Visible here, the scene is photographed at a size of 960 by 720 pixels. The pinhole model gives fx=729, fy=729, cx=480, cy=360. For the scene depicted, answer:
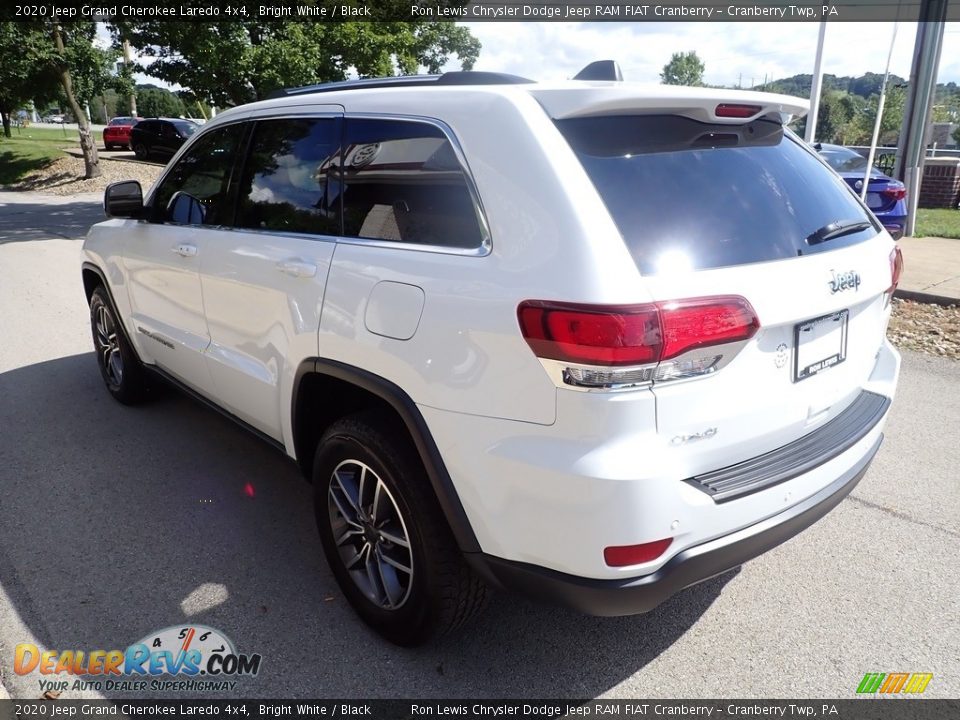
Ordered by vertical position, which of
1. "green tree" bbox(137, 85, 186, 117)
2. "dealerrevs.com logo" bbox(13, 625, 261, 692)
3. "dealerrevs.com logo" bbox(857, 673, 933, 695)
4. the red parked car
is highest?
"green tree" bbox(137, 85, 186, 117)

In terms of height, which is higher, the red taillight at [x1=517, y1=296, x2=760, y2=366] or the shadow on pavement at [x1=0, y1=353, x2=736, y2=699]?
the red taillight at [x1=517, y1=296, x2=760, y2=366]

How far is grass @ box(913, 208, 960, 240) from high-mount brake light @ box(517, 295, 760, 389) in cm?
1184

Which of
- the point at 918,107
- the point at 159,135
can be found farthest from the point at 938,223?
the point at 159,135

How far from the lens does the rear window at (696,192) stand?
2049mm

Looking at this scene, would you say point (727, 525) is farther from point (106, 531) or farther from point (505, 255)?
point (106, 531)

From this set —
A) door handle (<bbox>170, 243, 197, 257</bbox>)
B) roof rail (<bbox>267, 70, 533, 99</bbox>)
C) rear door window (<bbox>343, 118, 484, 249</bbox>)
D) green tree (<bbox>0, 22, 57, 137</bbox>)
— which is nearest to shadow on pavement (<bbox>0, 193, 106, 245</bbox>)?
green tree (<bbox>0, 22, 57, 137</bbox>)

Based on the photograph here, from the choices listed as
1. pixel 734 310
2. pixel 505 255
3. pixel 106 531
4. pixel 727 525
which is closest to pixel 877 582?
pixel 727 525

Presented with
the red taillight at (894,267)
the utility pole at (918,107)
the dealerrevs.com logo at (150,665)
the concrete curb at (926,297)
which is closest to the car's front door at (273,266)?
the dealerrevs.com logo at (150,665)

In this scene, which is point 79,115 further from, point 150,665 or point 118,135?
point 150,665

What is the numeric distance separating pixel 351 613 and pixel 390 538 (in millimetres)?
531

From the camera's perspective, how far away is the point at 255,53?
12922 millimetres

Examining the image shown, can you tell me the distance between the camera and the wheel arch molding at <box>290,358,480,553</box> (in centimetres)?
222

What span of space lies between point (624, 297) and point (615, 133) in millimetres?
585

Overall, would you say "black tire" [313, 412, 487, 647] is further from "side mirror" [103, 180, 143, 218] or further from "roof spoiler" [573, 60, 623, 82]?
"side mirror" [103, 180, 143, 218]
